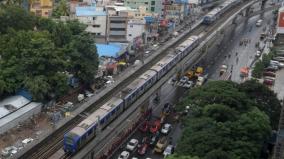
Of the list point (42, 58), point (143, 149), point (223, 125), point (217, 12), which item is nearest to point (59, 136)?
point (143, 149)

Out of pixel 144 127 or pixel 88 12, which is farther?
pixel 88 12

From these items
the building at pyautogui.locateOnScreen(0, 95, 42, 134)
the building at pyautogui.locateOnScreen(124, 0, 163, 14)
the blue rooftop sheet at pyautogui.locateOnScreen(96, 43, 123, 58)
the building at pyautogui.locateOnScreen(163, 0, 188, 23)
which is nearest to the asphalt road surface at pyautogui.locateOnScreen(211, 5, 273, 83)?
the building at pyautogui.locateOnScreen(163, 0, 188, 23)

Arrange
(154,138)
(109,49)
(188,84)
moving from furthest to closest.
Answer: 1. (109,49)
2. (188,84)
3. (154,138)

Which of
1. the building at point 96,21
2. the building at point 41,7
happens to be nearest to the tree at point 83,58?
the building at point 96,21

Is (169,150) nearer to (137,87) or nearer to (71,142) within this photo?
(137,87)

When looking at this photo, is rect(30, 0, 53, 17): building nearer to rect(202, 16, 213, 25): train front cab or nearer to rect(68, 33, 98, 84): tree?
rect(68, 33, 98, 84): tree
